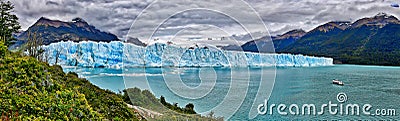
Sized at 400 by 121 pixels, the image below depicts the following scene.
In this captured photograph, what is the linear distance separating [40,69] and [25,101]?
66.0 inches

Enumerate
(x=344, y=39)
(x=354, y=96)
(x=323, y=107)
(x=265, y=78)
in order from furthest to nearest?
(x=344, y=39) < (x=265, y=78) < (x=354, y=96) < (x=323, y=107)

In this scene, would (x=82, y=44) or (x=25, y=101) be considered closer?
(x=25, y=101)

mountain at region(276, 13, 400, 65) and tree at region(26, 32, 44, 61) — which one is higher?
mountain at region(276, 13, 400, 65)

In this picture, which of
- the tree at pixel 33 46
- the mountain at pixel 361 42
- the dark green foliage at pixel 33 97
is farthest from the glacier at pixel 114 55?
the mountain at pixel 361 42

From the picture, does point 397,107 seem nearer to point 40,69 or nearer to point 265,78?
point 265,78

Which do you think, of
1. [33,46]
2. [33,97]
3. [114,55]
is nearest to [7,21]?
[33,46]

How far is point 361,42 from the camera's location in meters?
118

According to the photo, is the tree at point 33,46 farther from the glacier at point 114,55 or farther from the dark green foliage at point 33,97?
the glacier at point 114,55

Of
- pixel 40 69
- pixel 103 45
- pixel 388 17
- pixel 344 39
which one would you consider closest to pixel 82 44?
pixel 103 45

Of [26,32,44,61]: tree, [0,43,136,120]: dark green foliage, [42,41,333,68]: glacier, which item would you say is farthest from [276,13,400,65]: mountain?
[0,43,136,120]: dark green foliage

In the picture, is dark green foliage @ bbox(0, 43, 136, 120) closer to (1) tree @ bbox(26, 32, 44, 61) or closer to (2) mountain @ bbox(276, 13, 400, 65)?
(1) tree @ bbox(26, 32, 44, 61)

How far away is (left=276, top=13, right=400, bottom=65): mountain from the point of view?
92.0 m

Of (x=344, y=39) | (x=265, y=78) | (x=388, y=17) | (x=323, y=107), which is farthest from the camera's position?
(x=388, y=17)

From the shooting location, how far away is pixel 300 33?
600 ft
